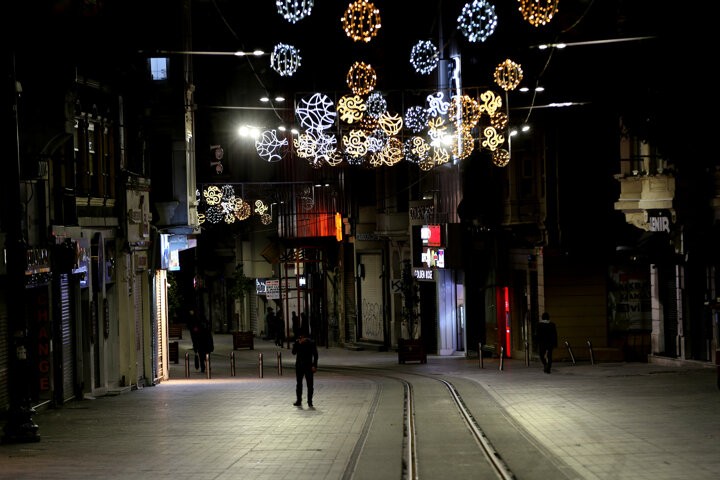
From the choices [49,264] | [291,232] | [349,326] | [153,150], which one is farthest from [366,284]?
[49,264]

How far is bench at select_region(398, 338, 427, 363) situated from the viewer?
43438 mm

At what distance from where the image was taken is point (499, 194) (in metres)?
41.2

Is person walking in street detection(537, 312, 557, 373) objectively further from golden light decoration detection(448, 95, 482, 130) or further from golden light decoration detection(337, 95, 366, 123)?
golden light decoration detection(337, 95, 366, 123)

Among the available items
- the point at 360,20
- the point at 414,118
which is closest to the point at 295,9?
the point at 360,20

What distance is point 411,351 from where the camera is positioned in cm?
4347

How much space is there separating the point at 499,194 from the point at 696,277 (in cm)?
946

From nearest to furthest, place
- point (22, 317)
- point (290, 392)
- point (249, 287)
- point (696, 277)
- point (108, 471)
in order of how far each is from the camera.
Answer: point (108, 471) < point (22, 317) < point (290, 392) < point (696, 277) < point (249, 287)

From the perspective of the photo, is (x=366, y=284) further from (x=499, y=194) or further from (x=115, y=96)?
(x=115, y=96)

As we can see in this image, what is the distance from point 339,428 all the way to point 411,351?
23.4 meters

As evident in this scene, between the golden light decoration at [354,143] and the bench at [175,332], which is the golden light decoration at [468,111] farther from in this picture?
the bench at [175,332]

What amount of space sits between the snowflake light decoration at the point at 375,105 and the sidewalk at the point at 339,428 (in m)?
7.14

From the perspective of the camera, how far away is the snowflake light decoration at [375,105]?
29969 millimetres

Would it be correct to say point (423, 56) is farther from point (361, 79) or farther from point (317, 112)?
point (361, 79)

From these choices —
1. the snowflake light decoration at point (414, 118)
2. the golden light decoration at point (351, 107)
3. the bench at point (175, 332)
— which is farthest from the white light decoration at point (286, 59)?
the bench at point (175, 332)
